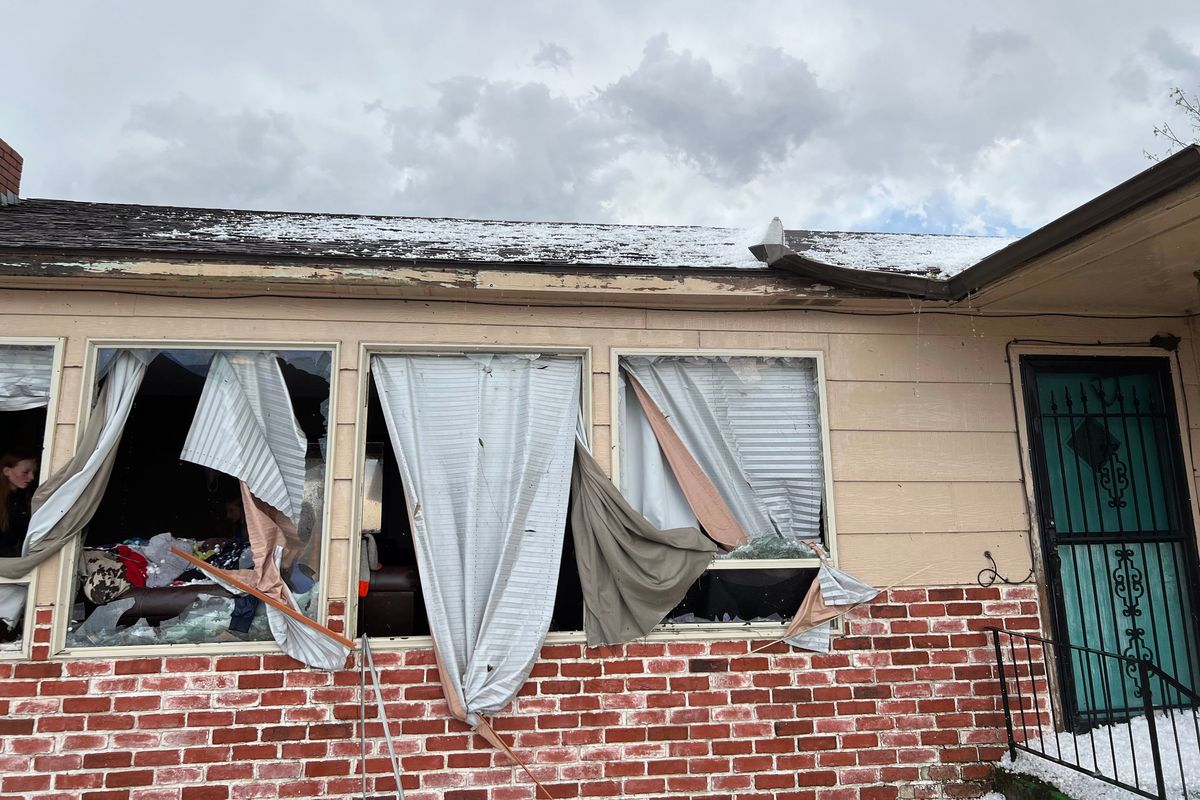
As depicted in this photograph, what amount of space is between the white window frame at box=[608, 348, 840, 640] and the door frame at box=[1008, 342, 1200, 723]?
43.5 inches

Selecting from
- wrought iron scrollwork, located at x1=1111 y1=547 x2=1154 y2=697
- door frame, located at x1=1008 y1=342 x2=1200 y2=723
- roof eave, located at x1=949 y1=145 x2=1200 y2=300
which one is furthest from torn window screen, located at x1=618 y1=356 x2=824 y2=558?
wrought iron scrollwork, located at x1=1111 y1=547 x2=1154 y2=697

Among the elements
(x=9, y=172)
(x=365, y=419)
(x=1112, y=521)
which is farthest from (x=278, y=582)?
(x=9, y=172)

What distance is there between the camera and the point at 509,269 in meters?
3.71

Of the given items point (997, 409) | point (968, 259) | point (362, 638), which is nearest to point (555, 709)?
point (362, 638)

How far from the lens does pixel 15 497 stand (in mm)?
3877

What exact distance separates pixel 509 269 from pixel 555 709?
85.0 inches

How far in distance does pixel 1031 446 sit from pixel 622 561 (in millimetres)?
2382

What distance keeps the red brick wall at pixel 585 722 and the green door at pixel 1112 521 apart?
1.32 feet

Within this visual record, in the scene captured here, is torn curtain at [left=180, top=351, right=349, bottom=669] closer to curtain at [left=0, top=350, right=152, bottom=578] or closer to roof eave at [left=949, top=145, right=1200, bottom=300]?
curtain at [left=0, top=350, right=152, bottom=578]

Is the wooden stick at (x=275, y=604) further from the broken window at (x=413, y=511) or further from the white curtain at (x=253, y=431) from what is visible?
the white curtain at (x=253, y=431)

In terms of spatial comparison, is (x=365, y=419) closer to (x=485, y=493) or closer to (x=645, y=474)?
(x=485, y=493)

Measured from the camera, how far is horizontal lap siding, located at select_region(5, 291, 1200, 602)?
3715 millimetres

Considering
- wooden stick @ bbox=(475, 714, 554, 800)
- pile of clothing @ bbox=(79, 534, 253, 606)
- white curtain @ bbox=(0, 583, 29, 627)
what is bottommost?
wooden stick @ bbox=(475, 714, 554, 800)

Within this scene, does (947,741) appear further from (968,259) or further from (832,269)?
(968,259)
